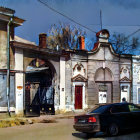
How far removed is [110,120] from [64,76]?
12.5 m

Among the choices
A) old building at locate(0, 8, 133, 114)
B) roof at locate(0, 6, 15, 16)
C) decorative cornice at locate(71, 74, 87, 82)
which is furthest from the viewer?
decorative cornice at locate(71, 74, 87, 82)

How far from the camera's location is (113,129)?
1095cm

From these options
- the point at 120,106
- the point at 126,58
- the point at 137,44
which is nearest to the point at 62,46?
the point at 137,44

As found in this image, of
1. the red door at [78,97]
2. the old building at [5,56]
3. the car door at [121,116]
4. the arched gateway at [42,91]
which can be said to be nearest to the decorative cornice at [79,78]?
the red door at [78,97]

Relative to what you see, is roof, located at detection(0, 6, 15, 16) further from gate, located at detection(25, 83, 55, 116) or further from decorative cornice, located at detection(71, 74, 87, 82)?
decorative cornice, located at detection(71, 74, 87, 82)

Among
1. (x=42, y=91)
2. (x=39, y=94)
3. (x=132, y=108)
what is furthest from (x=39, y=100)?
(x=132, y=108)

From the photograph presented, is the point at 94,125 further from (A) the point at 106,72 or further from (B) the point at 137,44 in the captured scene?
(B) the point at 137,44

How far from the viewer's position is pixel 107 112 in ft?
36.4

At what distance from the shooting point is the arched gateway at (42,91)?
68.6ft

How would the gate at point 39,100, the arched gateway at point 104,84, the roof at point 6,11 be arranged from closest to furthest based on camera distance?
the roof at point 6,11 → the gate at point 39,100 → the arched gateway at point 104,84

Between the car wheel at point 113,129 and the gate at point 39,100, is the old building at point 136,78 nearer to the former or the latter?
the gate at point 39,100

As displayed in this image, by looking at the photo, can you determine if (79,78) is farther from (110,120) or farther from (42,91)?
(110,120)

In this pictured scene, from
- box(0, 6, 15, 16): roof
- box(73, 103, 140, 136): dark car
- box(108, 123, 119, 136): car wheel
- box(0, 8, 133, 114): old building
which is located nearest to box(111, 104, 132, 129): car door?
box(73, 103, 140, 136): dark car

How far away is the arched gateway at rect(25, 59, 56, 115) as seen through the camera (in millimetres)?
20916
